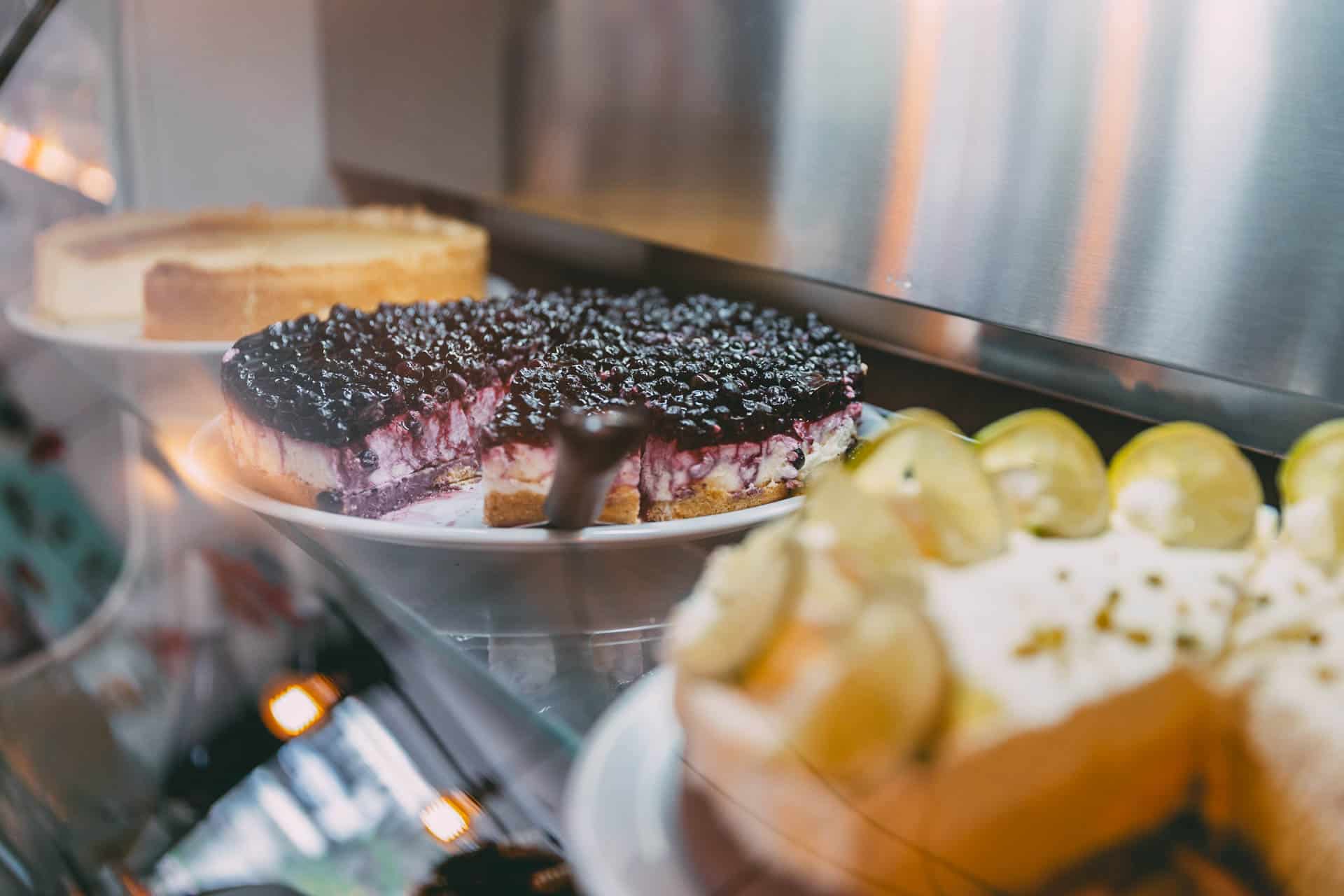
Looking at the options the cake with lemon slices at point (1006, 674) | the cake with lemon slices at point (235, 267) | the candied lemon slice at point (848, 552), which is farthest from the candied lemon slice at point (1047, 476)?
the cake with lemon slices at point (235, 267)

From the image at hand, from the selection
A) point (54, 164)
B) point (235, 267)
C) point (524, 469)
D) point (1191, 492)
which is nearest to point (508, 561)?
point (524, 469)

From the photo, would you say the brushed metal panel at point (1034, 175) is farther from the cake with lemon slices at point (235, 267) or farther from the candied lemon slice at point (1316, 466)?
the cake with lemon slices at point (235, 267)

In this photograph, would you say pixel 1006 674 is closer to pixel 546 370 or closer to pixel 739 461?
pixel 739 461

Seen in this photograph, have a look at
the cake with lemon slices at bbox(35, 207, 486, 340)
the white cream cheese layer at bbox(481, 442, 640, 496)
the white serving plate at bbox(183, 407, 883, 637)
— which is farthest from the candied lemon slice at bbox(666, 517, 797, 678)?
the cake with lemon slices at bbox(35, 207, 486, 340)

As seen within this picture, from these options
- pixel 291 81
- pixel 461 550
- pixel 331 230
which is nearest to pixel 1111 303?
pixel 461 550

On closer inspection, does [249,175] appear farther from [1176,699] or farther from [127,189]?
[1176,699]

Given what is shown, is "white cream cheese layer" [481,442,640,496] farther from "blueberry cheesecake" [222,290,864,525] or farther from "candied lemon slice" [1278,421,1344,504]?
"candied lemon slice" [1278,421,1344,504]
